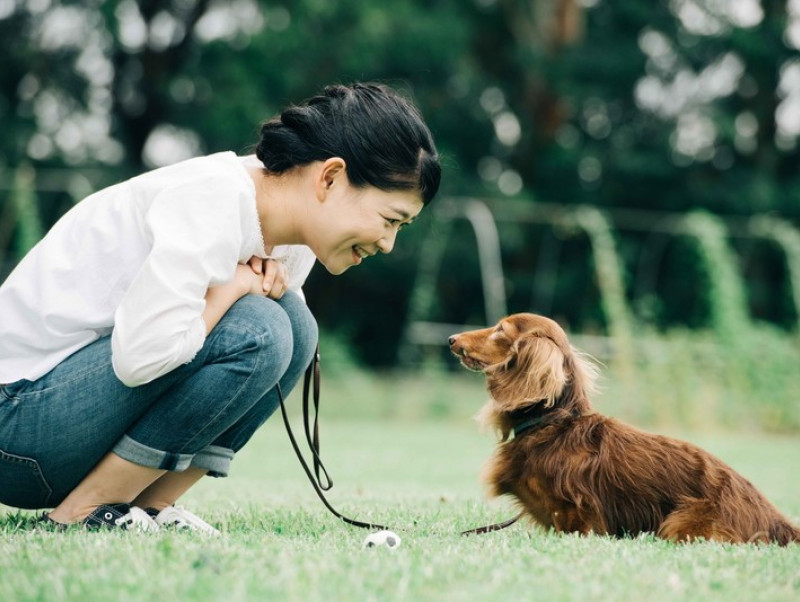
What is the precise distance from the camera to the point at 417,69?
18.5 metres

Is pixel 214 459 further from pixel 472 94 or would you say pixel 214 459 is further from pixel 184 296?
pixel 472 94

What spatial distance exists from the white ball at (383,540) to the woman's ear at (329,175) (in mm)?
994

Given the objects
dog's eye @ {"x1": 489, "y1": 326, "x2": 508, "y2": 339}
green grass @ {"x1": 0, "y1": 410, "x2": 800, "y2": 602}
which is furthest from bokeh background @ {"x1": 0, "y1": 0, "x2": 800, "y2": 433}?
green grass @ {"x1": 0, "y1": 410, "x2": 800, "y2": 602}

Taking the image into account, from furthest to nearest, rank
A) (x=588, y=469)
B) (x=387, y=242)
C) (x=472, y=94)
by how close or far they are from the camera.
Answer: (x=472, y=94), (x=588, y=469), (x=387, y=242)

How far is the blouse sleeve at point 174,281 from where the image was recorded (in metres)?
2.64

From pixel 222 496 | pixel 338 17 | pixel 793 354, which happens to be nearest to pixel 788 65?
pixel 338 17

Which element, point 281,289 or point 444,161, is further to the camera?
point 444,161

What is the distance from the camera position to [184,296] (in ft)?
8.75

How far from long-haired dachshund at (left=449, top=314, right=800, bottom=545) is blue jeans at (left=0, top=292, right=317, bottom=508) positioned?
963mm

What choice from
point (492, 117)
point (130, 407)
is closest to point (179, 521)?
point (130, 407)

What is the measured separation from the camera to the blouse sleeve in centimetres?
264

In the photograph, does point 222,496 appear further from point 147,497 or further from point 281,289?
point 281,289

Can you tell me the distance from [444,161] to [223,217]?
100 cm

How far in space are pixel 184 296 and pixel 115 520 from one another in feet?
2.49
